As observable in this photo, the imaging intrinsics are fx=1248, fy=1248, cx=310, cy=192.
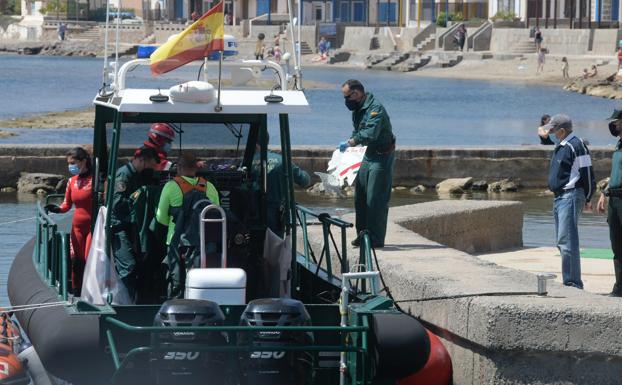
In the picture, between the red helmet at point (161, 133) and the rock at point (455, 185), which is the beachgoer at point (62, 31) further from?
the red helmet at point (161, 133)

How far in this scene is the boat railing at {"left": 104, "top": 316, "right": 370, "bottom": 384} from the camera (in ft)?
21.9

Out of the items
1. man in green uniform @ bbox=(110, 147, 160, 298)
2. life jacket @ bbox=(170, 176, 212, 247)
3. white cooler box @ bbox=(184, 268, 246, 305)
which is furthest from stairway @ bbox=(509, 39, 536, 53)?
white cooler box @ bbox=(184, 268, 246, 305)

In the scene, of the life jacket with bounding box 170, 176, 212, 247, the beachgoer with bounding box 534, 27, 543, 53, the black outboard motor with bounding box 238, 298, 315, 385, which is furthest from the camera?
the beachgoer with bounding box 534, 27, 543, 53

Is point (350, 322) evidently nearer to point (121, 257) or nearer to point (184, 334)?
point (184, 334)

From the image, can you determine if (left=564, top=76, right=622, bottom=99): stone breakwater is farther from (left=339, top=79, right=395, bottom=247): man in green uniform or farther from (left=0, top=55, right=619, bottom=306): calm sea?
(left=339, top=79, right=395, bottom=247): man in green uniform

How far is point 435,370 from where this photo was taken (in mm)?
8086

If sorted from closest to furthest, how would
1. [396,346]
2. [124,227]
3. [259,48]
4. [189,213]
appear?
[396,346], [189,213], [124,227], [259,48]

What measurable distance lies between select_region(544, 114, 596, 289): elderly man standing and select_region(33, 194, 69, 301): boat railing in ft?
13.0

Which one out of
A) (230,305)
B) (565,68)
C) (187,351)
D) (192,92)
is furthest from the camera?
(565,68)

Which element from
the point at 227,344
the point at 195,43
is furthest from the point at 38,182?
A: the point at 227,344

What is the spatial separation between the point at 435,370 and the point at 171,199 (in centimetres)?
203

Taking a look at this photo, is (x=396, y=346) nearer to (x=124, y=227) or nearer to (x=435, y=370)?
(x=435, y=370)

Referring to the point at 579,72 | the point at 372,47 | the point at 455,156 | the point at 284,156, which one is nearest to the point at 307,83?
the point at 579,72

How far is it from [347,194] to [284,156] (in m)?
12.0
